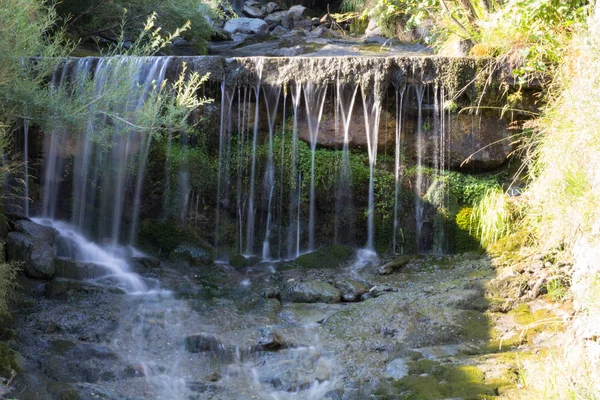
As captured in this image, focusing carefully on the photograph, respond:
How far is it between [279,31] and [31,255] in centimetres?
1265

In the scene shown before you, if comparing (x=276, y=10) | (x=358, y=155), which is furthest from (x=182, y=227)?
(x=276, y=10)

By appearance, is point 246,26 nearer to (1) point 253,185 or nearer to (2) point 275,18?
(2) point 275,18

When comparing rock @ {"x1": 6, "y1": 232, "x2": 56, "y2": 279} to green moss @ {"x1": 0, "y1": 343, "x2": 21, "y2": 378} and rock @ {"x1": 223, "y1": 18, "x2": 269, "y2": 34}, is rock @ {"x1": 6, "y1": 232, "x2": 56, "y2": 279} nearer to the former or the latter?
green moss @ {"x1": 0, "y1": 343, "x2": 21, "y2": 378}

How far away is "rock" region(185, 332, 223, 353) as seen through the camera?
22.5 ft

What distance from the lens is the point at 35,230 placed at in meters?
9.08

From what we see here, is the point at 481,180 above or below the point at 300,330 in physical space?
above

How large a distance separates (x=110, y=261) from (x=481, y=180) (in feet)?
19.9

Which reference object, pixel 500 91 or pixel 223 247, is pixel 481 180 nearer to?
pixel 500 91

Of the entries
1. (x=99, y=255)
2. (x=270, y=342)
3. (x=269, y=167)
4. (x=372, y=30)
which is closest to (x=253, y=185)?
(x=269, y=167)

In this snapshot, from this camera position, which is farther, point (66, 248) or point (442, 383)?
point (66, 248)

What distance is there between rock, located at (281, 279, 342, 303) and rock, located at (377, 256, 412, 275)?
116 cm

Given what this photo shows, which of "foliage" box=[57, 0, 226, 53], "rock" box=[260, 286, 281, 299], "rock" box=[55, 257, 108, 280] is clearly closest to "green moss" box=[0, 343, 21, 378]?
"rock" box=[55, 257, 108, 280]

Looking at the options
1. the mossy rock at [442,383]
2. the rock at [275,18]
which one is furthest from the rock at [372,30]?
the mossy rock at [442,383]

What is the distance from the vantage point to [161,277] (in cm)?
919
